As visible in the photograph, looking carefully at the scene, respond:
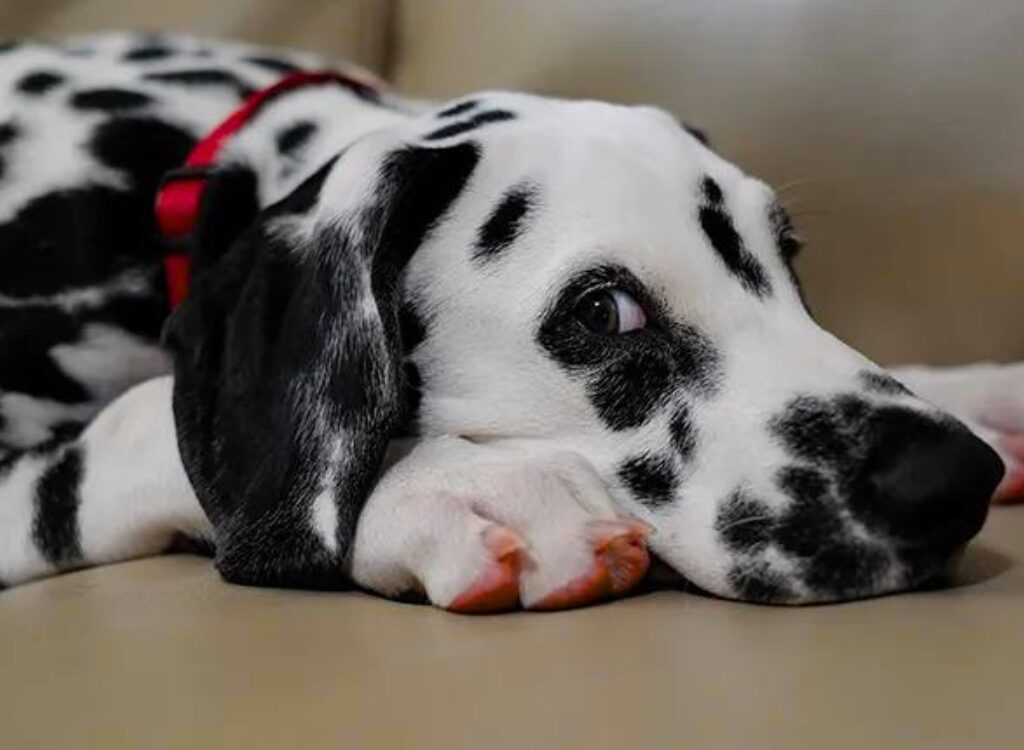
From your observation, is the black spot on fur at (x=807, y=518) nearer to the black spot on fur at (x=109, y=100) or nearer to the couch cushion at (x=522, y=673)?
the couch cushion at (x=522, y=673)

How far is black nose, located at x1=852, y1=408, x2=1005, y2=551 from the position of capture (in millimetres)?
1081

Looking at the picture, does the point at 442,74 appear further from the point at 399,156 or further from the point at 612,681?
the point at 612,681

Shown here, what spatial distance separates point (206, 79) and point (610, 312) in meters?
0.67

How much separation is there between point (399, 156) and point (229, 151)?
318 mm

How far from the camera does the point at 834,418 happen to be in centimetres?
112

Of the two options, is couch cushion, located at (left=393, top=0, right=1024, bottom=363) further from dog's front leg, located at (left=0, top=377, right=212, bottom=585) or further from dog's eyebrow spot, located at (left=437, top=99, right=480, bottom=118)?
dog's front leg, located at (left=0, top=377, right=212, bottom=585)

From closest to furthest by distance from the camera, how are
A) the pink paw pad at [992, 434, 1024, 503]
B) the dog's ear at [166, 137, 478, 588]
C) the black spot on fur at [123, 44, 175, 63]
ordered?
the dog's ear at [166, 137, 478, 588] → the pink paw pad at [992, 434, 1024, 503] → the black spot on fur at [123, 44, 175, 63]

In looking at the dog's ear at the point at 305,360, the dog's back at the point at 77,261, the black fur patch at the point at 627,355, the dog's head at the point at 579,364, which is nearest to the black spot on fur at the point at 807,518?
the dog's head at the point at 579,364

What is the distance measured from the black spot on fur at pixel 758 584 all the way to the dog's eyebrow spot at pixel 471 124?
453 millimetres

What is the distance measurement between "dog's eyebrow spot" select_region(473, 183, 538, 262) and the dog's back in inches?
16.4

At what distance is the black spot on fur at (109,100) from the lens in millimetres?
1640

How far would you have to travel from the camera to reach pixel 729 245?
1273 millimetres

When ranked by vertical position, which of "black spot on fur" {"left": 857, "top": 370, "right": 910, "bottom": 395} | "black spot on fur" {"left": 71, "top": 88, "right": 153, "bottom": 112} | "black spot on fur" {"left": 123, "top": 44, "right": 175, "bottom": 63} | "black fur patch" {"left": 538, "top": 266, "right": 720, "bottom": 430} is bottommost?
"black spot on fur" {"left": 71, "top": 88, "right": 153, "bottom": 112}

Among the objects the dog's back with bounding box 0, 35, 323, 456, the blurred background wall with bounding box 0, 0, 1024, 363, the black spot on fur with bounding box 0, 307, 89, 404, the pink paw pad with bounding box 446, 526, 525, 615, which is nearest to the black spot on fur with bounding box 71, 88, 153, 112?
the dog's back with bounding box 0, 35, 323, 456
